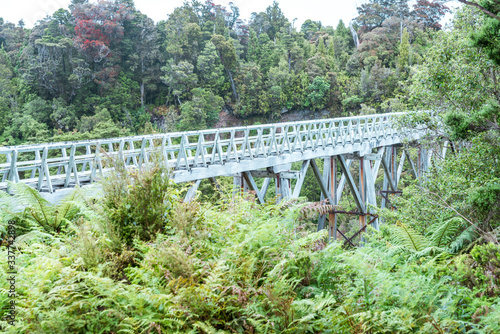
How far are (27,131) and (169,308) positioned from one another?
33.9m

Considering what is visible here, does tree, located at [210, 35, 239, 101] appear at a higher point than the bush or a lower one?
higher

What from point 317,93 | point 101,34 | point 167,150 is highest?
point 101,34

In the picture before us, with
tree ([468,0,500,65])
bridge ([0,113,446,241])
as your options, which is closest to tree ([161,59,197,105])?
bridge ([0,113,446,241])

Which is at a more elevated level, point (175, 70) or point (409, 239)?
point (175, 70)

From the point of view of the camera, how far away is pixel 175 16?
4138cm

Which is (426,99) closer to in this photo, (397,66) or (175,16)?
(397,66)

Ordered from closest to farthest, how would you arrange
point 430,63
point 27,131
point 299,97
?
point 430,63, point 27,131, point 299,97

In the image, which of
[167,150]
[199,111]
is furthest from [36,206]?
[199,111]

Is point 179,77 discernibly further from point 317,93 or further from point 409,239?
point 409,239

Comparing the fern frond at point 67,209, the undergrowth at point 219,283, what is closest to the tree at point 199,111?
the fern frond at point 67,209

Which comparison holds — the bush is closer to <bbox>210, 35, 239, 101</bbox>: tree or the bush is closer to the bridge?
the bridge

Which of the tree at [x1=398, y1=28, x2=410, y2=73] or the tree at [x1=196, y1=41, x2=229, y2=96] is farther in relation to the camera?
the tree at [x1=398, y1=28, x2=410, y2=73]

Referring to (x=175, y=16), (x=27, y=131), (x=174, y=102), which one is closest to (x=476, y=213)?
→ (x=27, y=131)

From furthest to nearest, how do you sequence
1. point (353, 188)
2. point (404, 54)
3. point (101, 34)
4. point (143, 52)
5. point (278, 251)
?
point (404, 54) → point (143, 52) → point (101, 34) → point (353, 188) → point (278, 251)
